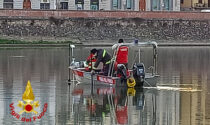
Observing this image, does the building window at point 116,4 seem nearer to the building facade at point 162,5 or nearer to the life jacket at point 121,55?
the building facade at point 162,5

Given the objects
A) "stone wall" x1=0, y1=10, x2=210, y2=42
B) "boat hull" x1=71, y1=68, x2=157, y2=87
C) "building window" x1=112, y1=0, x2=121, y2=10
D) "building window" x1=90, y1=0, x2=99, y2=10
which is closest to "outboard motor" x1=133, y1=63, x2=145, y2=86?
"boat hull" x1=71, y1=68, x2=157, y2=87

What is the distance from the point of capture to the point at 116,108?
25.7 metres

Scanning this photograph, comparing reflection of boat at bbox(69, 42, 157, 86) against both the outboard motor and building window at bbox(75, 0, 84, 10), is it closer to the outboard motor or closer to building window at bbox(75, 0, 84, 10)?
the outboard motor

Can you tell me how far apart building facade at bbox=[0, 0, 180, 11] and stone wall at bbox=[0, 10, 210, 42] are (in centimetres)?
475

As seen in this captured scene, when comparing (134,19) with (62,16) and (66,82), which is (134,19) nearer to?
(62,16)

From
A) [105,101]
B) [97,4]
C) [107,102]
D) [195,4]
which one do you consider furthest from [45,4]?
[107,102]

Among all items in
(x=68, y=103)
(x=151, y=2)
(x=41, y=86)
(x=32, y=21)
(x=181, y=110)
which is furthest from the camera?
(x=151, y=2)

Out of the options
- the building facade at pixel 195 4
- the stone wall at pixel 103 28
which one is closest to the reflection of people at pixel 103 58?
the stone wall at pixel 103 28

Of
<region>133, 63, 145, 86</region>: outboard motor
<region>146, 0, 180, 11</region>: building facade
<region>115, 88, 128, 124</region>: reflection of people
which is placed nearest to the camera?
<region>115, 88, 128, 124</region>: reflection of people

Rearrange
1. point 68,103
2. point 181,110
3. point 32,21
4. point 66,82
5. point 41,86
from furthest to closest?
point 32,21, point 66,82, point 41,86, point 68,103, point 181,110

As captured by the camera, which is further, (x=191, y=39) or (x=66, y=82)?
(x=191, y=39)

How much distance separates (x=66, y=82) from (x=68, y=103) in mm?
8026

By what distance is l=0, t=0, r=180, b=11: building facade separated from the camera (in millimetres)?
90000

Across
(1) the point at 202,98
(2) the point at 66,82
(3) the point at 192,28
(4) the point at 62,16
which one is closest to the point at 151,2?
(3) the point at 192,28
